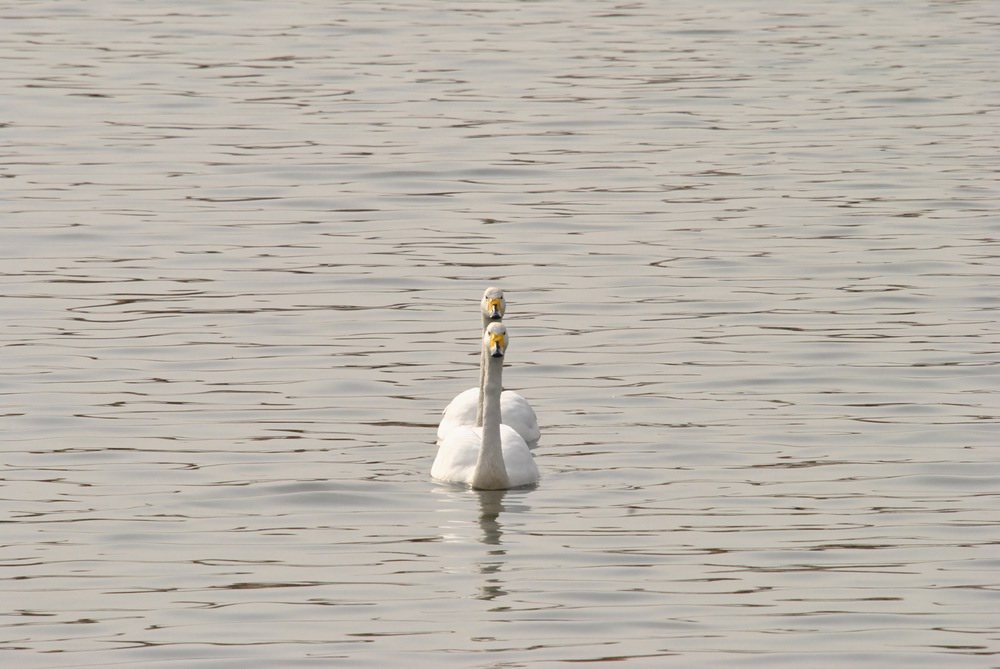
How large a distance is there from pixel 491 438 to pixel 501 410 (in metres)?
1.14

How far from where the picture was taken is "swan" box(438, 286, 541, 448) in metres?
15.2

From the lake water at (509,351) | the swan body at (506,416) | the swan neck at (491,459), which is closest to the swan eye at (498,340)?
the swan neck at (491,459)

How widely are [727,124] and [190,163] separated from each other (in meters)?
7.13

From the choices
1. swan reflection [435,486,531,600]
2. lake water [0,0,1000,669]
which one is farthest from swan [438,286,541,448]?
swan reflection [435,486,531,600]

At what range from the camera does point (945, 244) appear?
69.9 feet

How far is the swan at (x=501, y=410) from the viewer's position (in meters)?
15.2

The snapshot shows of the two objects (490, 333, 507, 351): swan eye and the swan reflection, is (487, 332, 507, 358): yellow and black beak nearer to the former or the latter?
(490, 333, 507, 351): swan eye

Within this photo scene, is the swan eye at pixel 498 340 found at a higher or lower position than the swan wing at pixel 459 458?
higher

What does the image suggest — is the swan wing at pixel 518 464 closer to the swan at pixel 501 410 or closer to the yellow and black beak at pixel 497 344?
the yellow and black beak at pixel 497 344

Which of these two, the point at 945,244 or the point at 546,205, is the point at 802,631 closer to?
the point at 945,244

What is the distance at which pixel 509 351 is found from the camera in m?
18.0

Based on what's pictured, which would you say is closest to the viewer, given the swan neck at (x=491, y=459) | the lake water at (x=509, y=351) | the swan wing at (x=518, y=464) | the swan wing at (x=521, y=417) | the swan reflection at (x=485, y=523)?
the lake water at (x=509, y=351)

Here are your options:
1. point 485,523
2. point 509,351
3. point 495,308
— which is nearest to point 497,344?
point 495,308

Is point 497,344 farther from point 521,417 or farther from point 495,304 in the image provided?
point 521,417
